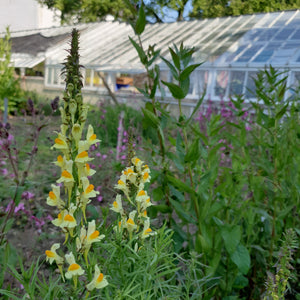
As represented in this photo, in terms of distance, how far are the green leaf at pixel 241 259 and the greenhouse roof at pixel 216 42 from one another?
216 inches

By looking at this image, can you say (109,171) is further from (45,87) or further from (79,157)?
(45,87)

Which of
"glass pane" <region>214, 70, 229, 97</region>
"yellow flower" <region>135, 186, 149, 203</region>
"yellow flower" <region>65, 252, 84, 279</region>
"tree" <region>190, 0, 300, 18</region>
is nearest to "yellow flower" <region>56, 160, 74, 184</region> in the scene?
"yellow flower" <region>65, 252, 84, 279</region>

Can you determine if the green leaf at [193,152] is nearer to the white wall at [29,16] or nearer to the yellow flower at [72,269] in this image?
the yellow flower at [72,269]

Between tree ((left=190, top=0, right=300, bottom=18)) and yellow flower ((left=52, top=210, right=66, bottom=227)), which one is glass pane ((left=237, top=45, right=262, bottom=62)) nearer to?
yellow flower ((left=52, top=210, right=66, bottom=227))

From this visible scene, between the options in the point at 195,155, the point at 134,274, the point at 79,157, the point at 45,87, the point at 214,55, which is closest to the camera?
the point at 79,157

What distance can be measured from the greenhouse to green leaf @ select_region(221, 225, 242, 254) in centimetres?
507

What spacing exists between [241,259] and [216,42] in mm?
9120

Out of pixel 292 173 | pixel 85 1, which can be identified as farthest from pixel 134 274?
pixel 85 1

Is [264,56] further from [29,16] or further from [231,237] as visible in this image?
[29,16]

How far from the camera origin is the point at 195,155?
1271 millimetres

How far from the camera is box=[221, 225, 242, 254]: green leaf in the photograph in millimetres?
1323

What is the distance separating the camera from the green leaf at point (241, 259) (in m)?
1.33

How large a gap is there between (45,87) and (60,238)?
469 inches

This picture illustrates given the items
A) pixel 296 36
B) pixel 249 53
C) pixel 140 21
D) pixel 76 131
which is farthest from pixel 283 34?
pixel 76 131
